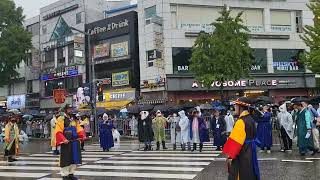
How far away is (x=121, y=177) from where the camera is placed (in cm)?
1184

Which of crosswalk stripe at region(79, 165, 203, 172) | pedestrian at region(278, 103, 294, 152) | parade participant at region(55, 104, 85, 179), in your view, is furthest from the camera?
pedestrian at region(278, 103, 294, 152)

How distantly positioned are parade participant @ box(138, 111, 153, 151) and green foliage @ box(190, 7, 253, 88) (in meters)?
11.7

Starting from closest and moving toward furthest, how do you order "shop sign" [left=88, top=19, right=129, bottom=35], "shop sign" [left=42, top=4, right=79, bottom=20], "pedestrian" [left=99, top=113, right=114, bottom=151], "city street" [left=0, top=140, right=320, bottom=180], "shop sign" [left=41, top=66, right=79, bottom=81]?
"city street" [left=0, top=140, right=320, bottom=180]
"pedestrian" [left=99, top=113, right=114, bottom=151]
"shop sign" [left=88, top=19, right=129, bottom=35]
"shop sign" [left=41, top=66, right=79, bottom=81]
"shop sign" [left=42, top=4, right=79, bottom=20]

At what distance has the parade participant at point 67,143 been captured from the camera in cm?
1092

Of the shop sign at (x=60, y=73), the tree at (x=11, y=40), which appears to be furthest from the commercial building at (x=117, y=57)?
the tree at (x=11, y=40)

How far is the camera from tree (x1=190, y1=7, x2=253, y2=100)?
101ft

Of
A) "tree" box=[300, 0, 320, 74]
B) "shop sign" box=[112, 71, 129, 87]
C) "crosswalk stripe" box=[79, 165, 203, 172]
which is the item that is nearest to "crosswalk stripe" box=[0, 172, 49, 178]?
"crosswalk stripe" box=[79, 165, 203, 172]

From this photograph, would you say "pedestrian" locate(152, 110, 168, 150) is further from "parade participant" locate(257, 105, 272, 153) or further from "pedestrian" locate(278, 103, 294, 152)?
"pedestrian" locate(278, 103, 294, 152)

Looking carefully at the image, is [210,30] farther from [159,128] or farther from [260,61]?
[159,128]

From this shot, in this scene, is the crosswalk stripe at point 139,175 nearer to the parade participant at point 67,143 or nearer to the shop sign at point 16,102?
the parade participant at point 67,143

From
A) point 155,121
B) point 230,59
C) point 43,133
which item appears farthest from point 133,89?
point 155,121

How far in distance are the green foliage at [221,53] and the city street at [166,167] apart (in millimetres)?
14379

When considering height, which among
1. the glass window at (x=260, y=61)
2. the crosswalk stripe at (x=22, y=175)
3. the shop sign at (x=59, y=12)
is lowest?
the crosswalk stripe at (x=22, y=175)

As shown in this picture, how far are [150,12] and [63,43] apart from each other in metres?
13.2
